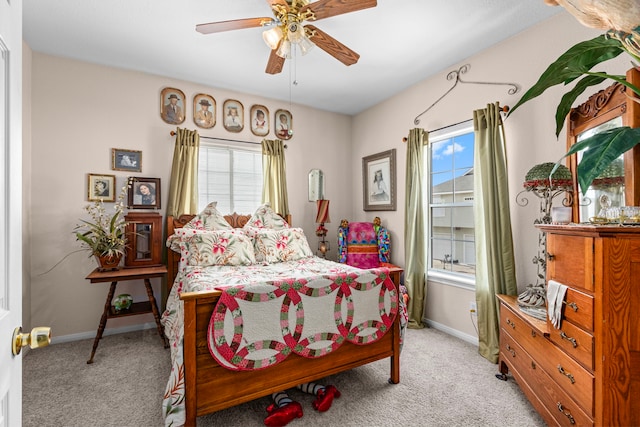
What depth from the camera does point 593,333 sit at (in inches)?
51.4

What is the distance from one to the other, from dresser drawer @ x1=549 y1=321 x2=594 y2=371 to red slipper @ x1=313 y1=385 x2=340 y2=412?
1375 millimetres

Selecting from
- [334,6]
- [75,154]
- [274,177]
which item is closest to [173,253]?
[75,154]

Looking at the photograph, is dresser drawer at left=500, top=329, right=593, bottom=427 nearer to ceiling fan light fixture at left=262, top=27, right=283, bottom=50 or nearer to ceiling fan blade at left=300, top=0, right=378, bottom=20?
ceiling fan blade at left=300, top=0, right=378, bottom=20

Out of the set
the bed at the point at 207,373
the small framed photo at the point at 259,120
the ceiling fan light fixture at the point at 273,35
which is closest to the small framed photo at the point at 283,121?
the small framed photo at the point at 259,120

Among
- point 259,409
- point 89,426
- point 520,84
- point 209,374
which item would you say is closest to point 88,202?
point 89,426

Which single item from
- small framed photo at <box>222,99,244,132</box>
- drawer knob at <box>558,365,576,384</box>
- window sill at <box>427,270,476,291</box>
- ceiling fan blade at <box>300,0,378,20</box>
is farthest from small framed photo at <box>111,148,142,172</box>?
drawer knob at <box>558,365,576,384</box>

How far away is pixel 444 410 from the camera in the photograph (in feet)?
6.29

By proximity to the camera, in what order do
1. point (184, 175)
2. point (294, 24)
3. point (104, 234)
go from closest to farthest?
point (294, 24) → point (104, 234) → point (184, 175)

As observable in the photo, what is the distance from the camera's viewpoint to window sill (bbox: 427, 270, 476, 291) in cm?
301

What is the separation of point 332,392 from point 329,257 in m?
2.52

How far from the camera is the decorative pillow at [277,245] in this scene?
10.4 feet

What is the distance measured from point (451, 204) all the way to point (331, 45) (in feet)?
6.94

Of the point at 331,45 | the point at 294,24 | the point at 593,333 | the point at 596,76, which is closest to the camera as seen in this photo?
the point at 596,76

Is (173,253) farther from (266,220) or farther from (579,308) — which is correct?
(579,308)
